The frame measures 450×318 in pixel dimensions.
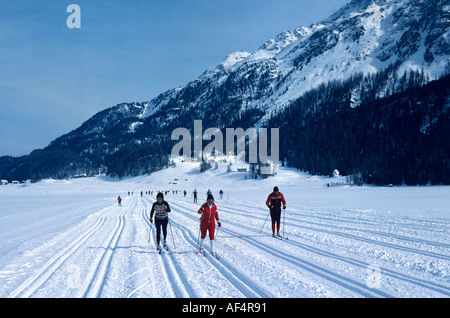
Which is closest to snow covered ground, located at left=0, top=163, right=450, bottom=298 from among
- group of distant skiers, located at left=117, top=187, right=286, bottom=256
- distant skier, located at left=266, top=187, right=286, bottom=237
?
group of distant skiers, located at left=117, top=187, right=286, bottom=256

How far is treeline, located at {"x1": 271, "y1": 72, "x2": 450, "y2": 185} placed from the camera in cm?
7731

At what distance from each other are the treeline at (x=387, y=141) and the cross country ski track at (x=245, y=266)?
243 feet

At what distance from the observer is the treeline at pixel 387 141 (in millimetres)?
77312

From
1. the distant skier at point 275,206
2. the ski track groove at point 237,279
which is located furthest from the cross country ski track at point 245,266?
the distant skier at point 275,206

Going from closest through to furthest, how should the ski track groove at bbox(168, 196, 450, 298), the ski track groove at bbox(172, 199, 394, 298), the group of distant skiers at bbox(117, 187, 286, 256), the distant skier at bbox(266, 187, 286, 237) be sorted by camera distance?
the ski track groove at bbox(172, 199, 394, 298)
the ski track groove at bbox(168, 196, 450, 298)
the group of distant skiers at bbox(117, 187, 286, 256)
the distant skier at bbox(266, 187, 286, 237)

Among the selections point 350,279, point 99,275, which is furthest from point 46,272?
point 350,279

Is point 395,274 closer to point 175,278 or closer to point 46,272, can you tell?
point 175,278

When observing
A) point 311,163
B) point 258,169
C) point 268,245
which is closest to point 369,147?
point 311,163

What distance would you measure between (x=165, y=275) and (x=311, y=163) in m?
121

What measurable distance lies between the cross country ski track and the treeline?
243 ft

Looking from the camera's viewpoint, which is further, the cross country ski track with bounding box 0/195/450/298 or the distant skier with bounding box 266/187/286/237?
the distant skier with bounding box 266/187/286/237

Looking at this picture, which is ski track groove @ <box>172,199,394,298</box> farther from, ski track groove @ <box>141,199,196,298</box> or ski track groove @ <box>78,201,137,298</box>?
ski track groove @ <box>78,201,137,298</box>

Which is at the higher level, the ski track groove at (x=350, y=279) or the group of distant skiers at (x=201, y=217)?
the group of distant skiers at (x=201, y=217)

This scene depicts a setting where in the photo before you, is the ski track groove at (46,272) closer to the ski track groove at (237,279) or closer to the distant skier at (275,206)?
the ski track groove at (237,279)
